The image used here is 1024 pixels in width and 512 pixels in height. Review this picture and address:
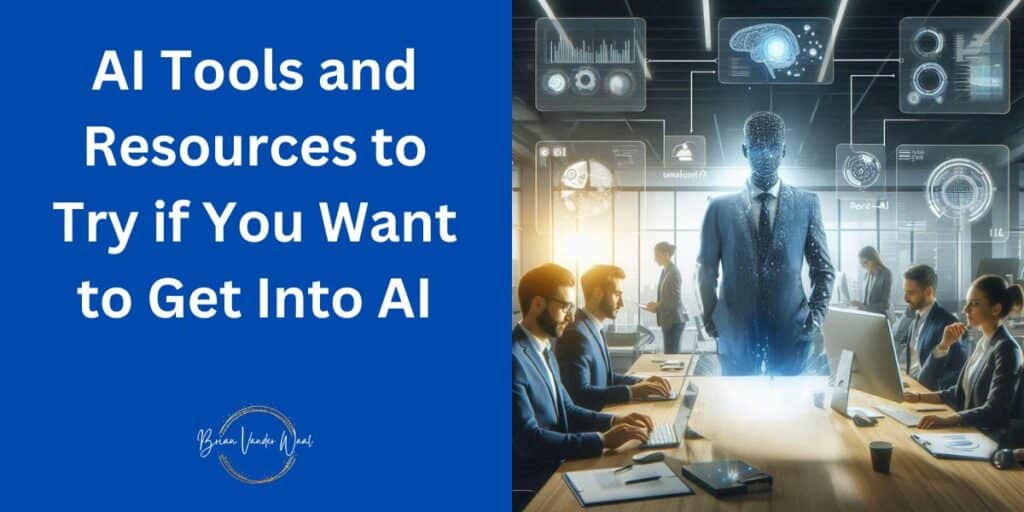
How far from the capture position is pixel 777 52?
382 cm

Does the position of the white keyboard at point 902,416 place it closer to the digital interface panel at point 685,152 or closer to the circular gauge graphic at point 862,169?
the circular gauge graphic at point 862,169

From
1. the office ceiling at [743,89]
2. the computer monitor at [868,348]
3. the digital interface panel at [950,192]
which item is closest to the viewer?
the computer monitor at [868,348]

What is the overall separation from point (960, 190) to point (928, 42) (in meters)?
0.83

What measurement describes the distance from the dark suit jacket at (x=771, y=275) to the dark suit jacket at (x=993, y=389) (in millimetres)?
635

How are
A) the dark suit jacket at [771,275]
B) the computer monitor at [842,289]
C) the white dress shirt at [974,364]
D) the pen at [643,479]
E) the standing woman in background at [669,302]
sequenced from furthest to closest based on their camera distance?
the computer monitor at [842,289]
the standing woman in background at [669,302]
the dark suit jacket at [771,275]
the white dress shirt at [974,364]
the pen at [643,479]

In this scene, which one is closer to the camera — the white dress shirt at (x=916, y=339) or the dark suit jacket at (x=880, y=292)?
the white dress shirt at (x=916, y=339)

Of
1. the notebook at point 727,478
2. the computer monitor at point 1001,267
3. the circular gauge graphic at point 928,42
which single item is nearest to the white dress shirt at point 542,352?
the notebook at point 727,478

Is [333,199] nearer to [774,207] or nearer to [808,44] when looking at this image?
[774,207]

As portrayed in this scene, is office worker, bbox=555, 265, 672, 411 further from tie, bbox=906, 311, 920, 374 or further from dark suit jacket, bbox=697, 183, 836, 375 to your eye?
tie, bbox=906, 311, 920, 374

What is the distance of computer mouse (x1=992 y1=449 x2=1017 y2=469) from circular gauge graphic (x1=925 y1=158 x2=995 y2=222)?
86.1 inches

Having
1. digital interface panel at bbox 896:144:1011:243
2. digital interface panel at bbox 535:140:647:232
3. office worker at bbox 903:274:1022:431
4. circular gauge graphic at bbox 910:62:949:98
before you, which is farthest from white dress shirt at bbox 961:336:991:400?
digital interface panel at bbox 535:140:647:232

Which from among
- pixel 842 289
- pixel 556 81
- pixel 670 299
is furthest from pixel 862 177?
pixel 842 289

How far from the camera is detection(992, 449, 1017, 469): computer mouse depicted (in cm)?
213

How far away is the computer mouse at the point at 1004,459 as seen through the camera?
2.13 meters
